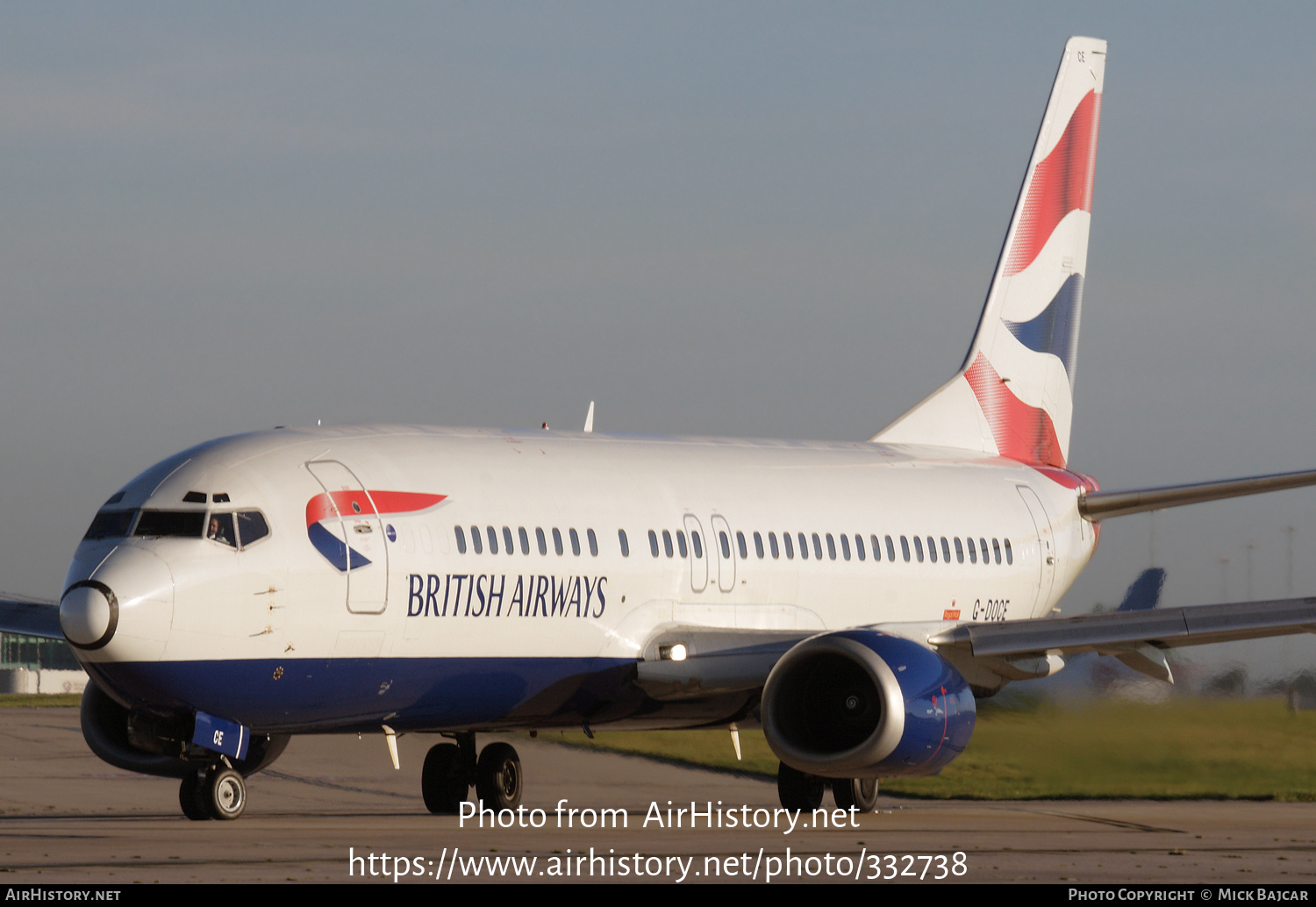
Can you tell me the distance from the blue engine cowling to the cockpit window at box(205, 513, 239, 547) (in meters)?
5.17

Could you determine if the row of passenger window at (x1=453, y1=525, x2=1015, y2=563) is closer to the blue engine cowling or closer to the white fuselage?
the white fuselage

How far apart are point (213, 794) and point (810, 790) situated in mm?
7114

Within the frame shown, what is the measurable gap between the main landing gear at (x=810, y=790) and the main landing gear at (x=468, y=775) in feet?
9.49

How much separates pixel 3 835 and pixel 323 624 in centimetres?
318

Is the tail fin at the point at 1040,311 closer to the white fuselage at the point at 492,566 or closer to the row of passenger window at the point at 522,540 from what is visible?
the white fuselage at the point at 492,566

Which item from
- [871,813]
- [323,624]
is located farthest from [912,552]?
[323,624]

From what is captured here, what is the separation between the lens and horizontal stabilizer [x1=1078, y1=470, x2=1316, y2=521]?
891 inches

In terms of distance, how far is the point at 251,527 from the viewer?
16.9 metres

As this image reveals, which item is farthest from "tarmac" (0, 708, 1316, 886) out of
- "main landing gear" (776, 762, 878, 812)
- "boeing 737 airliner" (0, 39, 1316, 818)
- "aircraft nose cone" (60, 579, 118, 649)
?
"aircraft nose cone" (60, 579, 118, 649)

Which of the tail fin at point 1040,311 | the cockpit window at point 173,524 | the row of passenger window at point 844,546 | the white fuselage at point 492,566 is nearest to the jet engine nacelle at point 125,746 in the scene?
the white fuselage at point 492,566

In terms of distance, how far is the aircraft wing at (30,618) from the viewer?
63.5 ft

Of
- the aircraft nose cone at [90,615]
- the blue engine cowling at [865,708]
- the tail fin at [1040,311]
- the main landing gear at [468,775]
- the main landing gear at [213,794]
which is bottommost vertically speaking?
the main landing gear at [468,775]

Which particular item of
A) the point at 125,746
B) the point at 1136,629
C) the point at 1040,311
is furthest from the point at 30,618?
the point at 1040,311

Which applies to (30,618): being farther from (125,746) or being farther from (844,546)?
(844,546)
